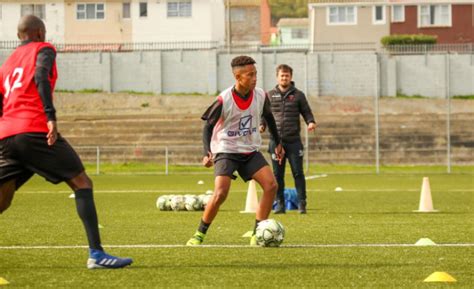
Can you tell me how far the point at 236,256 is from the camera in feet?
37.4

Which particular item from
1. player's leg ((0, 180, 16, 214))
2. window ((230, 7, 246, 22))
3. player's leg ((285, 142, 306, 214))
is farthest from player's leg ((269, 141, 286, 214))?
window ((230, 7, 246, 22))

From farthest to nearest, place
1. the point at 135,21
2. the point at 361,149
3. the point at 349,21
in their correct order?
the point at 349,21
the point at 135,21
the point at 361,149

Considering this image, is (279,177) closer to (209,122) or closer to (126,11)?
(209,122)

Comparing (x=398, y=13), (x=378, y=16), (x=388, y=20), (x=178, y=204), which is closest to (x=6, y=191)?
(x=178, y=204)

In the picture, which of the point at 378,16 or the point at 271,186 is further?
the point at 378,16

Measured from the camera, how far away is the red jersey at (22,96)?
9.95 metres

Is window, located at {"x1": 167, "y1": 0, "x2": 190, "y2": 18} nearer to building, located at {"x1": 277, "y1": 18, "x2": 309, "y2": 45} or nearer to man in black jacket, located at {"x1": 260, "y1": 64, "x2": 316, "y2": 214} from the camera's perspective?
building, located at {"x1": 277, "y1": 18, "x2": 309, "y2": 45}

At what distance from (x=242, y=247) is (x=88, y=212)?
2519mm

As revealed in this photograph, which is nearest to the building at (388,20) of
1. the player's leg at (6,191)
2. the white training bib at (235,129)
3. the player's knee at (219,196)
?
the white training bib at (235,129)

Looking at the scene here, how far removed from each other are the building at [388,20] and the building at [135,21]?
29.7ft

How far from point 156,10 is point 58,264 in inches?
2637

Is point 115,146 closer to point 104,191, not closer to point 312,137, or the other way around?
point 312,137

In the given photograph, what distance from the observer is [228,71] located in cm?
6322

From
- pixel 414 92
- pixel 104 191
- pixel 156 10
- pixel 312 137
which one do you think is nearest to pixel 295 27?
pixel 156 10
